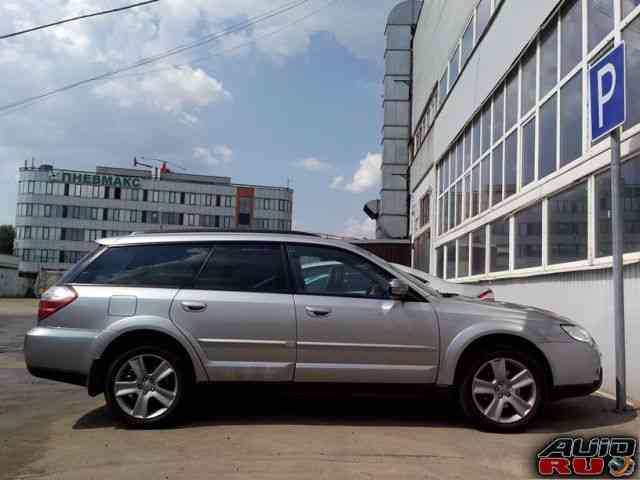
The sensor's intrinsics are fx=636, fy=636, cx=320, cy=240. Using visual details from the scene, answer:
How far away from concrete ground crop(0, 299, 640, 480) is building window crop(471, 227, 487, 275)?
19.5 feet

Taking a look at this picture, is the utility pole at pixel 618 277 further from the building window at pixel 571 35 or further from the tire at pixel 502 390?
the building window at pixel 571 35

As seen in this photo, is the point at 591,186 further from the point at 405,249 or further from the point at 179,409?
the point at 405,249

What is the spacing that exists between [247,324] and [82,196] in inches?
4087

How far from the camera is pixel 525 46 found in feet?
33.3

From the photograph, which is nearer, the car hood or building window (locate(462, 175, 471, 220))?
the car hood

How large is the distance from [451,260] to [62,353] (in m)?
11.9

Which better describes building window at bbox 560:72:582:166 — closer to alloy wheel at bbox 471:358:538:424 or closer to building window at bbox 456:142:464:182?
alloy wheel at bbox 471:358:538:424

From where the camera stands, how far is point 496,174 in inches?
464

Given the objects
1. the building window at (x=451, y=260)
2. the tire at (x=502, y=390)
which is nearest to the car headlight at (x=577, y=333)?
the tire at (x=502, y=390)

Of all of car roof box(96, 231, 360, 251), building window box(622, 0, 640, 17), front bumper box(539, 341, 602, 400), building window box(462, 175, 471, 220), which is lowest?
front bumper box(539, 341, 602, 400)

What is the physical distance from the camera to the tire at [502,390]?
5.35 m

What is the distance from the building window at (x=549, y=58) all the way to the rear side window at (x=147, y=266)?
5.83 metres

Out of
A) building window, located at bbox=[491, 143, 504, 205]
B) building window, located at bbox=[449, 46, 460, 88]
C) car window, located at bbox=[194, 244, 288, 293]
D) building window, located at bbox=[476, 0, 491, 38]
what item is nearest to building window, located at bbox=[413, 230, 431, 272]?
building window, located at bbox=[449, 46, 460, 88]

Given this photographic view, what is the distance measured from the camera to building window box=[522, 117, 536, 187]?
9594 mm
